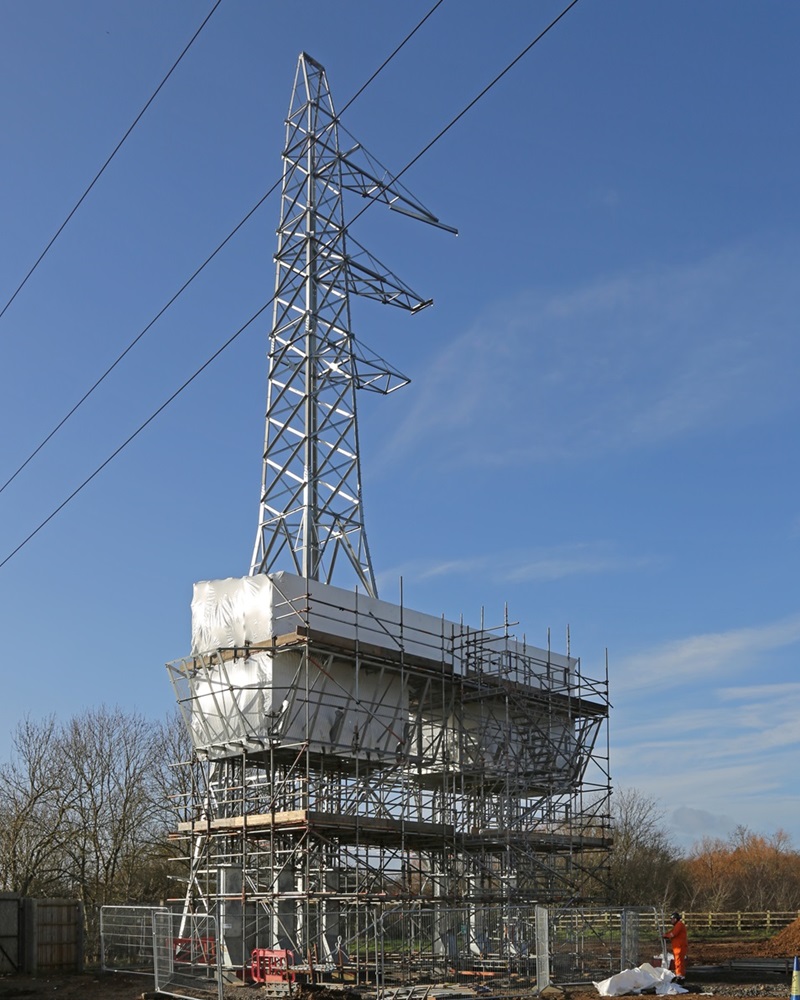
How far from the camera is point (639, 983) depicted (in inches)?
850

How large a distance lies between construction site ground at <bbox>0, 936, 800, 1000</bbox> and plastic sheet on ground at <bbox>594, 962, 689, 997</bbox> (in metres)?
0.35

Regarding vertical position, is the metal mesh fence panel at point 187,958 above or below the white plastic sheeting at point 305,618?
below

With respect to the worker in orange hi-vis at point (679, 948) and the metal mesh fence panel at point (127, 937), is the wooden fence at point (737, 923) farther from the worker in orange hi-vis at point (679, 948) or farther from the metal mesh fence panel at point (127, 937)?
the worker in orange hi-vis at point (679, 948)

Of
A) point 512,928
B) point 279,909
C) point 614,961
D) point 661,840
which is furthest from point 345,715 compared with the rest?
point 661,840

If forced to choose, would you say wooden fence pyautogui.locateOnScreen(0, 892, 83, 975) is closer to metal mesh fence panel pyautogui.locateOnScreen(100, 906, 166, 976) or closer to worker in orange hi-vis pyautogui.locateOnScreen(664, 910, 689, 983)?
metal mesh fence panel pyautogui.locateOnScreen(100, 906, 166, 976)

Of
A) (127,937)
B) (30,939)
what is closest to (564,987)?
(30,939)

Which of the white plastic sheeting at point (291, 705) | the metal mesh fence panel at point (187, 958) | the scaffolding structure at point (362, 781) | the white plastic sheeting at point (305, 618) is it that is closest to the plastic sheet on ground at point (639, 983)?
the scaffolding structure at point (362, 781)

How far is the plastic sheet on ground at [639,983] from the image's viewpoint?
2106cm

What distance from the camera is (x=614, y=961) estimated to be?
95.4ft

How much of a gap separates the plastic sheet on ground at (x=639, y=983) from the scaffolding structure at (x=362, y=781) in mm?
3622

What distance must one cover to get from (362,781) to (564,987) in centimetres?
773

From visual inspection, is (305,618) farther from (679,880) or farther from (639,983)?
(679,880)

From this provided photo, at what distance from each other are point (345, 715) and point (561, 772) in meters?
8.20

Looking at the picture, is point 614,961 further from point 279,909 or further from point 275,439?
point 275,439
